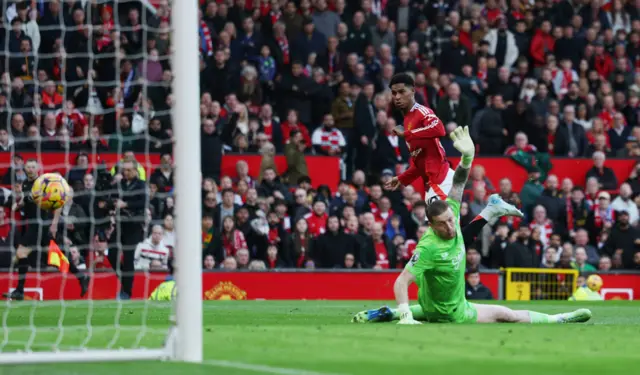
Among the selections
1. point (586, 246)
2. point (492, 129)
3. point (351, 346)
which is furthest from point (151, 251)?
point (351, 346)

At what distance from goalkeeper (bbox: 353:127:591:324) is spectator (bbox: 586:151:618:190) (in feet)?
42.2

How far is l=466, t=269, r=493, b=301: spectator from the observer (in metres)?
20.4

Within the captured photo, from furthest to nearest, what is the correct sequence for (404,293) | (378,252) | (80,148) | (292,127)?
(292,127) < (378,252) < (80,148) < (404,293)

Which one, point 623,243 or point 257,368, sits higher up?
point 623,243

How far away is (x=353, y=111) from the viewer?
2420 centimetres

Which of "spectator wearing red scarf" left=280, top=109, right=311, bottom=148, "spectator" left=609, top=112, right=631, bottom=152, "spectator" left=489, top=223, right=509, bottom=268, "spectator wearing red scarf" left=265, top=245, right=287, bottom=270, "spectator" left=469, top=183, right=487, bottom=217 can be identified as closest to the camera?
"spectator wearing red scarf" left=265, top=245, right=287, bottom=270

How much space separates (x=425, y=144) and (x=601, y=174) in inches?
469

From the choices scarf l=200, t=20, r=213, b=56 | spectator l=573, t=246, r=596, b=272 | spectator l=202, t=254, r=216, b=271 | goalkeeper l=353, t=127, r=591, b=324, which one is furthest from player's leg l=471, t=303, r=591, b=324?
scarf l=200, t=20, r=213, b=56

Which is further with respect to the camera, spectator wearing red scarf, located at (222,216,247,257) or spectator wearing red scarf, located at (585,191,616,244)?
spectator wearing red scarf, located at (585,191,616,244)

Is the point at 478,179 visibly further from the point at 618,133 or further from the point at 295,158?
the point at 618,133

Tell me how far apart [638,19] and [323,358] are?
75.3ft

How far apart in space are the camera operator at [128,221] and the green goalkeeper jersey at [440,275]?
610 centimetres

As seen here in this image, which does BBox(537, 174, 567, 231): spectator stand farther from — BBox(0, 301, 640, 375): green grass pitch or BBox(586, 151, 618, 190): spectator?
BBox(0, 301, 640, 375): green grass pitch

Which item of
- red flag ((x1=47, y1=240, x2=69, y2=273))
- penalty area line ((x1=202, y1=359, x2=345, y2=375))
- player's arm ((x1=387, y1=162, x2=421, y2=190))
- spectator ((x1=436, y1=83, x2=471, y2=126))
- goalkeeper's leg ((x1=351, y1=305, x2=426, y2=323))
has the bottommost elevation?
goalkeeper's leg ((x1=351, y1=305, x2=426, y2=323))
